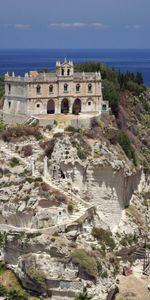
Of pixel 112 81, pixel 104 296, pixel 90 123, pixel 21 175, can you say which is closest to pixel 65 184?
pixel 21 175

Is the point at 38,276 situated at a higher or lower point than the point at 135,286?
higher

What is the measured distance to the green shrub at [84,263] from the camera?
61.7 meters

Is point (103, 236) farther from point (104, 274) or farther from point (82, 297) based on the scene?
point (82, 297)

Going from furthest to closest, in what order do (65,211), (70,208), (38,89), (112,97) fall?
(112,97) < (38,89) < (70,208) < (65,211)

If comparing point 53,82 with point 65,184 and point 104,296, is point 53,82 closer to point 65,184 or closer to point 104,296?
point 65,184

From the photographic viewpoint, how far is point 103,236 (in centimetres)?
6994

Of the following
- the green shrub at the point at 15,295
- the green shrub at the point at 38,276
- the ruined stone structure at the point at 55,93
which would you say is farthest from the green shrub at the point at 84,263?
the ruined stone structure at the point at 55,93

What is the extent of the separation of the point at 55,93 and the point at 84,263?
85.7 ft

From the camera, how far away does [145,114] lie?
103 meters

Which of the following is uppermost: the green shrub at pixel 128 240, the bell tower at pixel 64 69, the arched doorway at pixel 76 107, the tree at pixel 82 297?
the bell tower at pixel 64 69

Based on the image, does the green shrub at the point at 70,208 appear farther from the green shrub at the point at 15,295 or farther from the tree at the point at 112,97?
the tree at the point at 112,97

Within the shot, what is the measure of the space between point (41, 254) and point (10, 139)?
17.9 m

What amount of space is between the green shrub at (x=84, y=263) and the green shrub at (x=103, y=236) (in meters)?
6.16

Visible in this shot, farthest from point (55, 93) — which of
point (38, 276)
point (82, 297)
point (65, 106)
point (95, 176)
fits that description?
point (82, 297)
